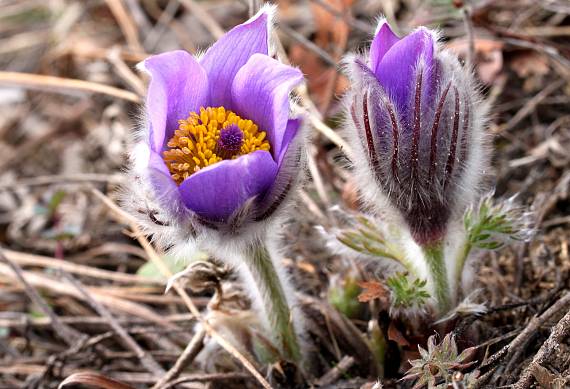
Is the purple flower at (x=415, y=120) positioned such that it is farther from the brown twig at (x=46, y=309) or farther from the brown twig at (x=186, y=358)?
the brown twig at (x=46, y=309)

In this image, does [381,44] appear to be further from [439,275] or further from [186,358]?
[186,358]

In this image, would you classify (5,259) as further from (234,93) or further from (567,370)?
(567,370)

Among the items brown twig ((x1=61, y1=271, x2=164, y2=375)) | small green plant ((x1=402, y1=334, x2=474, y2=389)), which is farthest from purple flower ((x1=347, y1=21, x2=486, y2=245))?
brown twig ((x1=61, y1=271, x2=164, y2=375))

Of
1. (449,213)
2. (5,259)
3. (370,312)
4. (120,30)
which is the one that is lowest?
Answer: (370,312)

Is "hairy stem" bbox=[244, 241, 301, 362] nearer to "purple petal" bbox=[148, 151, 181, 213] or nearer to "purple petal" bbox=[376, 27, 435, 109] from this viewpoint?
"purple petal" bbox=[148, 151, 181, 213]

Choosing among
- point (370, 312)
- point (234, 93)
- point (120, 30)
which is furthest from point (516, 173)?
point (120, 30)

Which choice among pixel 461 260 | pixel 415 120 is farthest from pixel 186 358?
pixel 415 120

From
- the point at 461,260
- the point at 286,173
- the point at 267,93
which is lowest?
the point at 461,260
